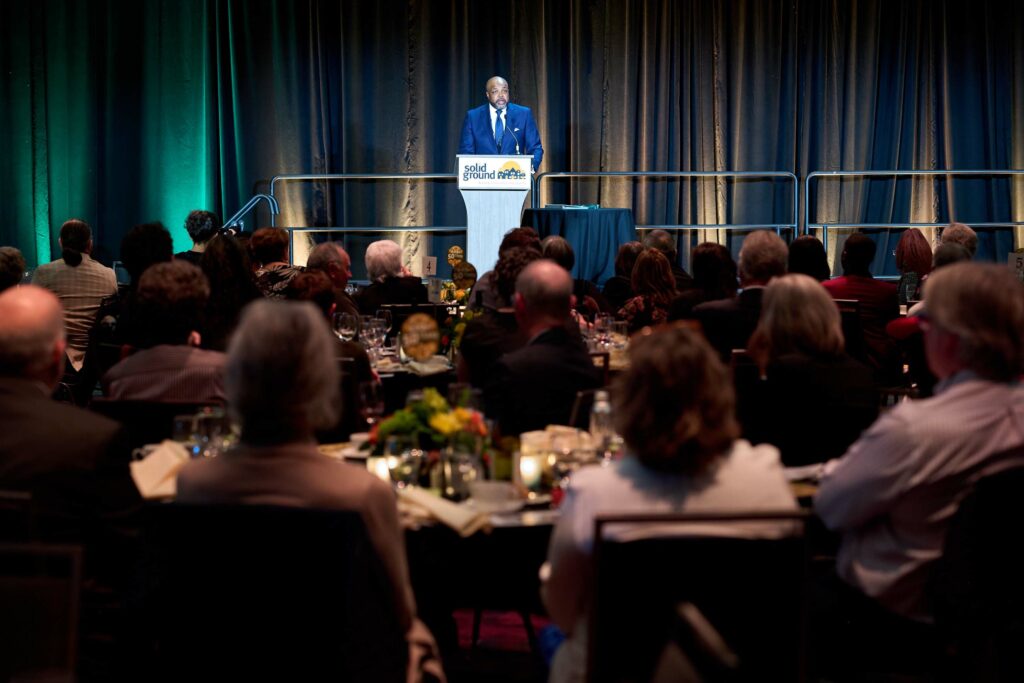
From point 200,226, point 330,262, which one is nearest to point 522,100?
point 200,226

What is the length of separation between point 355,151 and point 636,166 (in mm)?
3131

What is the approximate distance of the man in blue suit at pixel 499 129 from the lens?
1141 cm

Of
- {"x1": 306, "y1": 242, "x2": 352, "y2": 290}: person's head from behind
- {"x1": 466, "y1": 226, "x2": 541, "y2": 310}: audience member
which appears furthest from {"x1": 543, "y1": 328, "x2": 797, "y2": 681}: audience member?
{"x1": 306, "y1": 242, "x2": 352, "y2": 290}: person's head from behind

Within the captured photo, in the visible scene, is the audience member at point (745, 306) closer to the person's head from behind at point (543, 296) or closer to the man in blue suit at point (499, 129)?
the person's head from behind at point (543, 296)

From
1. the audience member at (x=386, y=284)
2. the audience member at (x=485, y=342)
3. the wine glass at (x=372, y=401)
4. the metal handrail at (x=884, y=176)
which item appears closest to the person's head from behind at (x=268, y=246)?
the audience member at (x=386, y=284)

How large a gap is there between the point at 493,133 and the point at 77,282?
516cm

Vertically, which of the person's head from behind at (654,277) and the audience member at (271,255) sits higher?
the audience member at (271,255)

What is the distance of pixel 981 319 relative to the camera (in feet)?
8.27

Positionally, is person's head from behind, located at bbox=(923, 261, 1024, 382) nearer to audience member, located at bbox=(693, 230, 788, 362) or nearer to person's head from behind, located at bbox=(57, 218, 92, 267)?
audience member, located at bbox=(693, 230, 788, 362)

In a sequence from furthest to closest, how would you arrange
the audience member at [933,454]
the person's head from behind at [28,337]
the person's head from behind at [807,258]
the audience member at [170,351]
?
the person's head from behind at [807,258] → the audience member at [170,351] → the person's head from behind at [28,337] → the audience member at [933,454]

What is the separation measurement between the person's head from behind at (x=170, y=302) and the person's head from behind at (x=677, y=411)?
6.75 ft

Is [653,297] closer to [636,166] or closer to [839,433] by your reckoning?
[839,433]

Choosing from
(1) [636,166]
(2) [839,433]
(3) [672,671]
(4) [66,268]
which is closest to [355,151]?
(1) [636,166]

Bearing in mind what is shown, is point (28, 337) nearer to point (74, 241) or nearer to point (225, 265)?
point (225, 265)
